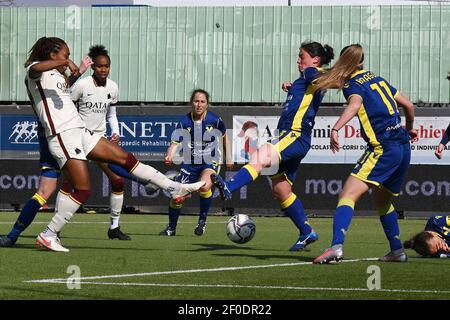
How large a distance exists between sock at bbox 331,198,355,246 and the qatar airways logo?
17772 millimetres

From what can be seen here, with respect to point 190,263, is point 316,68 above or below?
above

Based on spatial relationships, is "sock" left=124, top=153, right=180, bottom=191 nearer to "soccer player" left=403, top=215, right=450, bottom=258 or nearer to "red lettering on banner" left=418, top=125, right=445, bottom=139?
"soccer player" left=403, top=215, right=450, bottom=258

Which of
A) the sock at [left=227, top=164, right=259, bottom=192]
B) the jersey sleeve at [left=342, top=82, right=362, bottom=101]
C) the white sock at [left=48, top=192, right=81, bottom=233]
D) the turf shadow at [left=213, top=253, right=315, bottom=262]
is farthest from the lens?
the white sock at [left=48, top=192, right=81, bottom=233]

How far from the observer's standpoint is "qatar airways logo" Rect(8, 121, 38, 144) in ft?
92.7

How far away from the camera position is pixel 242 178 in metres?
11.9

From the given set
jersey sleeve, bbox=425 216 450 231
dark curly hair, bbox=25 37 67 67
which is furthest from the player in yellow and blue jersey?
jersey sleeve, bbox=425 216 450 231

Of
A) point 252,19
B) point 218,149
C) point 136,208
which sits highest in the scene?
point 252,19

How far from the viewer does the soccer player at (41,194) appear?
43.1ft

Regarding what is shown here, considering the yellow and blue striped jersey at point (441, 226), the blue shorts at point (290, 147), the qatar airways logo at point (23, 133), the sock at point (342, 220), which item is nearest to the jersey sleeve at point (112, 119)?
the blue shorts at point (290, 147)

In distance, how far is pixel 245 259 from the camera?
12117 millimetres

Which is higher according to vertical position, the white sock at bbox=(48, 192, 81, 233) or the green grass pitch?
the white sock at bbox=(48, 192, 81, 233)

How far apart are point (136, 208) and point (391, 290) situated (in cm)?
1859

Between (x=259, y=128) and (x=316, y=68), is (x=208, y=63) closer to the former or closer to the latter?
(x=259, y=128)
